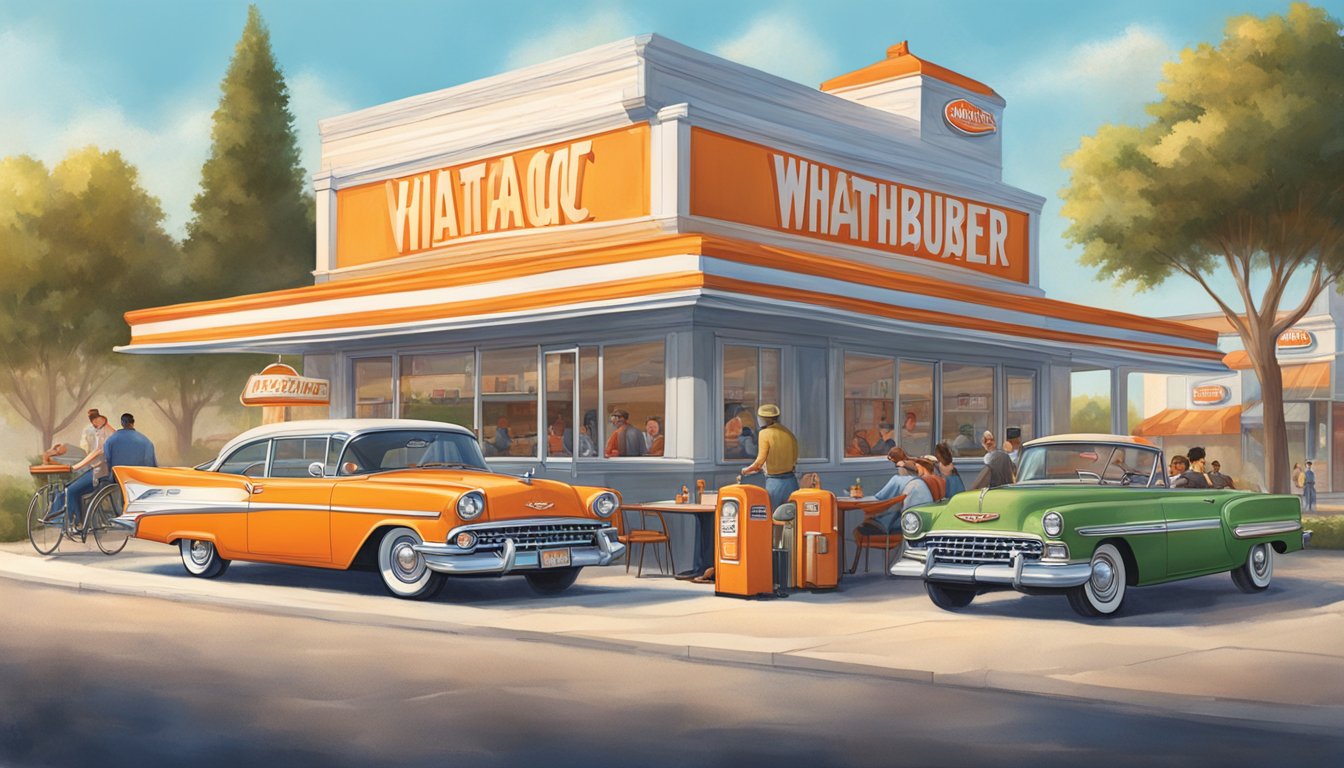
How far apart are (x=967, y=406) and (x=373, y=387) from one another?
9307mm

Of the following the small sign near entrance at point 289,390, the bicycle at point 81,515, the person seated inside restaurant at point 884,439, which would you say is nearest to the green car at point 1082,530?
the person seated inside restaurant at point 884,439

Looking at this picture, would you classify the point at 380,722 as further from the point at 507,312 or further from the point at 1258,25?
the point at 1258,25

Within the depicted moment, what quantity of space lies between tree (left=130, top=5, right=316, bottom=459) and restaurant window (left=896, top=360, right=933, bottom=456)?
104 ft

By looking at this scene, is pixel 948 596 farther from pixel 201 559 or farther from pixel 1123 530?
pixel 201 559

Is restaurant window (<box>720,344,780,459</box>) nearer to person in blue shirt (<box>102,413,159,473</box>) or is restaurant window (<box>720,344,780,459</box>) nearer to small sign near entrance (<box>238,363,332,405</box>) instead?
person in blue shirt (<box>102,413,159,473</box>)

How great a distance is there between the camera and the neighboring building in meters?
48.2

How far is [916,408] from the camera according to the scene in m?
21.2

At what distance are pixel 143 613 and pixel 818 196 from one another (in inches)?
469

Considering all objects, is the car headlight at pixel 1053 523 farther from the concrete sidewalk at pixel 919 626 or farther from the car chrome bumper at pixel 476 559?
the car chrome bumper at pixel 476 559

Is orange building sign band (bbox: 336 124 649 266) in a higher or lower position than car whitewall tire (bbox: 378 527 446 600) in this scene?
higher

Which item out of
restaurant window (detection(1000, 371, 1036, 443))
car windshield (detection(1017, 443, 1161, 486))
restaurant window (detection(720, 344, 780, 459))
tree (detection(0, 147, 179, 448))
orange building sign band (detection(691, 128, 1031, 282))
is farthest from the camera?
tree (detection(0, 147, 179, 448))

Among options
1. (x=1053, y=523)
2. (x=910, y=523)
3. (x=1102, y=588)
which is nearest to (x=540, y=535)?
(x=910, y=523)

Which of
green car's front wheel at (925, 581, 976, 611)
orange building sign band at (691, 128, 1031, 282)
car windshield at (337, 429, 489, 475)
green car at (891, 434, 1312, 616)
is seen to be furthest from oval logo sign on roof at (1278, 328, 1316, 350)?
car windshield at (337, 429, 489, 475)

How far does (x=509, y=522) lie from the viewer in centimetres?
1295
